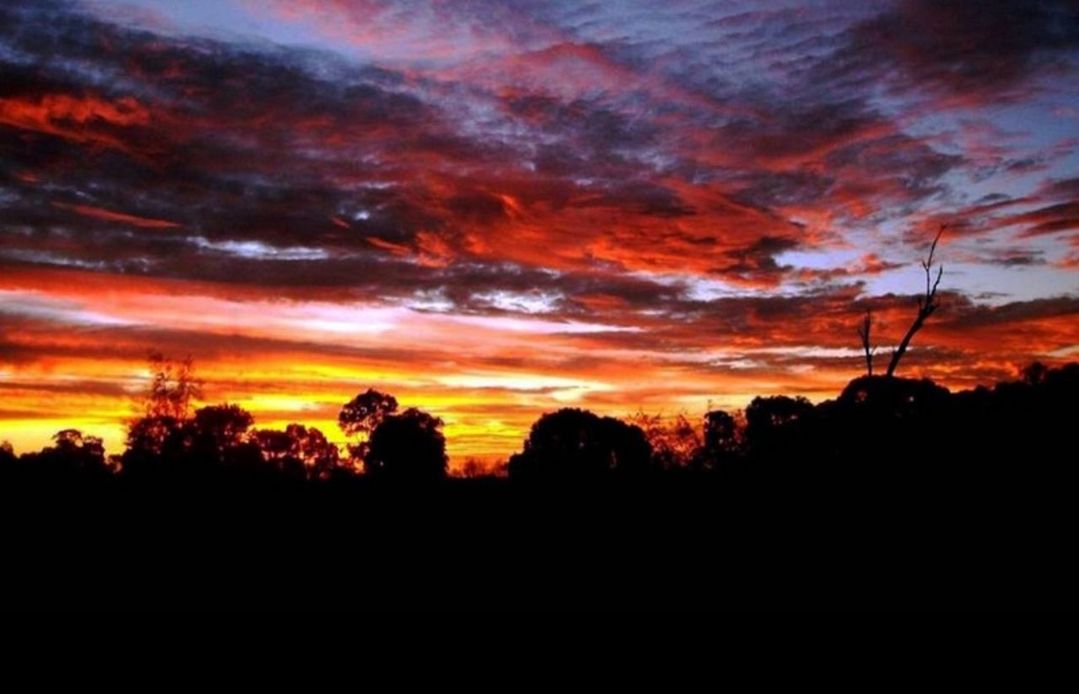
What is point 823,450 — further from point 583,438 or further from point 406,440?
point 406,440

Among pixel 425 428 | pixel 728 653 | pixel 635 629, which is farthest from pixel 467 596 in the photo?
pixel 425 428

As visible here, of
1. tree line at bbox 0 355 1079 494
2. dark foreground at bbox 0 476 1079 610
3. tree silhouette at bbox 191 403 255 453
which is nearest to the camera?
dark foreground at bbox 0 476 1079 610

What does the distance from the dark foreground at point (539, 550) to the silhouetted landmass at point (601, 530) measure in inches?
2.9

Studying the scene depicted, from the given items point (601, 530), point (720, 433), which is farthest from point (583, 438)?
point (601, 530)

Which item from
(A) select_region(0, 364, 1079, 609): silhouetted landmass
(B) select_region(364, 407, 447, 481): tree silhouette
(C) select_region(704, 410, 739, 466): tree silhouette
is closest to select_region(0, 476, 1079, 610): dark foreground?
(A) select_region(0, 364, 1079, 609): silhouetted landmass

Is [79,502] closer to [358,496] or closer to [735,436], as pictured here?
[358,496]

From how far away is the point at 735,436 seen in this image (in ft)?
199

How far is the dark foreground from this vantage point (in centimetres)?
1684

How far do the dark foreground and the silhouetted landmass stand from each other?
0.07 metres

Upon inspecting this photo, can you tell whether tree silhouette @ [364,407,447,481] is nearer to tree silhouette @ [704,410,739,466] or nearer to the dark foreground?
tree silhouette @ [704,410,739,466]

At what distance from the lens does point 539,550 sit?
2111 centimetres

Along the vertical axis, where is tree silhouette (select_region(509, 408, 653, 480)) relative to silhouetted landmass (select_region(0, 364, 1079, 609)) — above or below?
above

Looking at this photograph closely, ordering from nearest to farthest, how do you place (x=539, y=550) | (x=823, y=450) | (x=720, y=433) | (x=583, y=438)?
(x=539, y=550), (x=823, y=450), (x=720, y=433), (x=583, y=438)

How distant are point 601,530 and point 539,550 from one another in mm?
2660
